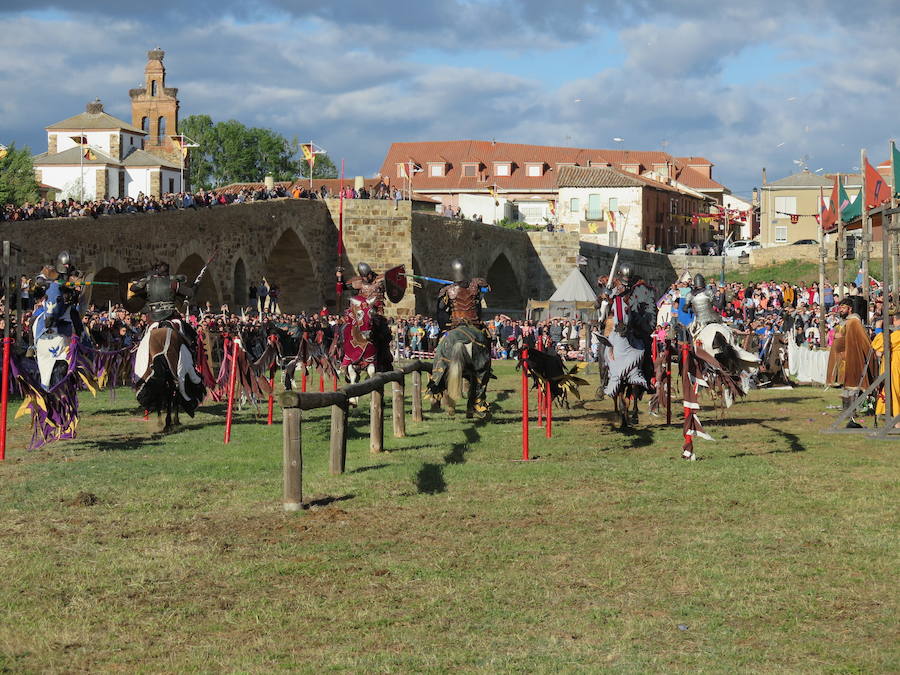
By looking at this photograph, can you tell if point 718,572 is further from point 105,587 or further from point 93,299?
point 93,299

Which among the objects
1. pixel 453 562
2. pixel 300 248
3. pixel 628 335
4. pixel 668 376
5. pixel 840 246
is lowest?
pixel 453 562

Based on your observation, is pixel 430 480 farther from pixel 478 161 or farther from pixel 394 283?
pixel 478 161

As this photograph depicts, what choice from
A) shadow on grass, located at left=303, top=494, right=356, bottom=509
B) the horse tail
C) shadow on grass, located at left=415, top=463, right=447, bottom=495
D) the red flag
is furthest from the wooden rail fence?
the red flag

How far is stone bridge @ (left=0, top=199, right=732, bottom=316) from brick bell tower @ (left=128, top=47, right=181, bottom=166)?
48.4 meters

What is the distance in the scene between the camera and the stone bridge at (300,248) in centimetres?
3316

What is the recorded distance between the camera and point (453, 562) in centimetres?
813

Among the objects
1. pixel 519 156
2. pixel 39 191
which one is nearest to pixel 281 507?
pixel 39 191

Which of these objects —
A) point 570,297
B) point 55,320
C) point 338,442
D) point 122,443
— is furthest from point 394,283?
point 570,297

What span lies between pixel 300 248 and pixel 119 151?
5416 cm

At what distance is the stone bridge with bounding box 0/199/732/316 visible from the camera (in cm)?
3316

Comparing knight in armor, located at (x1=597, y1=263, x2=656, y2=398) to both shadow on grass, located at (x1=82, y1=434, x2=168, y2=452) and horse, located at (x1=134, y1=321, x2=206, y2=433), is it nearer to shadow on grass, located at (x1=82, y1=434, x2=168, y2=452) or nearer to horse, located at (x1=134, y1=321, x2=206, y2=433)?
horse, located at (x1=134, y1=321, x2=206, y2=433)

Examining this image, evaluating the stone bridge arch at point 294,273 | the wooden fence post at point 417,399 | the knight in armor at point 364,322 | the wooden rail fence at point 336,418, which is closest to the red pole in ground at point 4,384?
the wooden rail fence at point 336,418

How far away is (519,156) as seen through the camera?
102 meters

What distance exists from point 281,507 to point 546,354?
6.15 m
